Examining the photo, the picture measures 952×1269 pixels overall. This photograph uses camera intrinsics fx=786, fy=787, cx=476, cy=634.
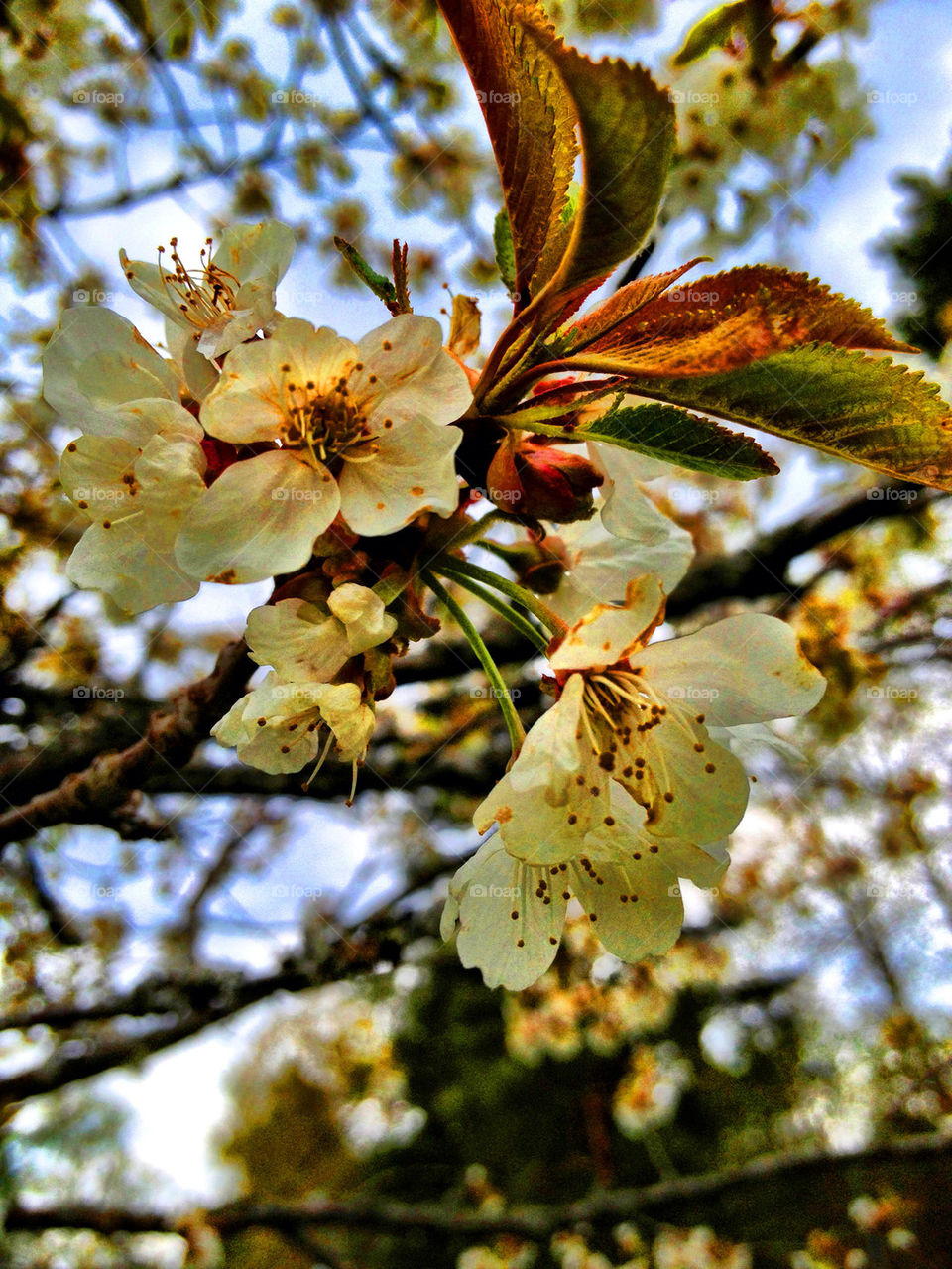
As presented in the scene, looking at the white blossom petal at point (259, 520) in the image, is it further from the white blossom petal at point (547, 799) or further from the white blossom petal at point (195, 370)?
the white blossom petal at point (547, 799)

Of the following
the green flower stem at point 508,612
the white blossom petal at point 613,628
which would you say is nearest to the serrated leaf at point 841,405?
the white blossom petal at point 613,628

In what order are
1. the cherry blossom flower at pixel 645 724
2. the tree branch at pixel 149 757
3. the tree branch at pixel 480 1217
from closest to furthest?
the cherry blossom flower at pixel 645 724
the tree branch at pixel 149 757
the tree branch at pixel 480 1217

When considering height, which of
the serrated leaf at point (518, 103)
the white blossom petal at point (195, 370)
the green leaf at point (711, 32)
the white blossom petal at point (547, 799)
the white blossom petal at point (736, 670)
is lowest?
the white blossom petal at point (547, 799)

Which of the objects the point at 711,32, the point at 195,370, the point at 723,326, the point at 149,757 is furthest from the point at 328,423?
the point at 711,32

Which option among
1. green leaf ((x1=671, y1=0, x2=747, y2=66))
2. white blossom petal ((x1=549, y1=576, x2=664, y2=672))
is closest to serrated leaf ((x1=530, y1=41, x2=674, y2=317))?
white blossom petal ((x1=549, y1=576, x2=664, y2=672))

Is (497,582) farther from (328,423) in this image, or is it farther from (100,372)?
(100,372)

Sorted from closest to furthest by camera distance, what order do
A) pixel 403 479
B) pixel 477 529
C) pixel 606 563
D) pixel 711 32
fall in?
1. pixel 403 479
2. pixel 477 529
3. pixel 606 563
4. pixel 711 32
